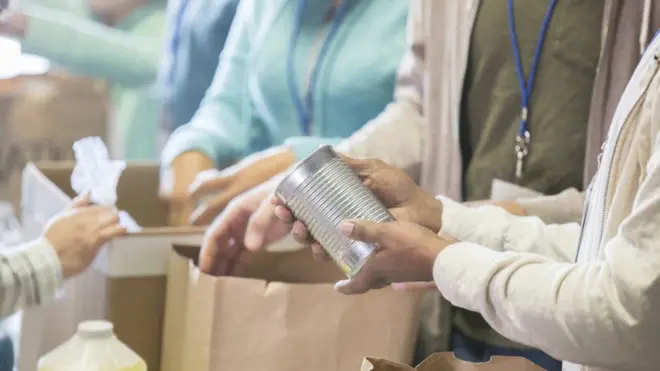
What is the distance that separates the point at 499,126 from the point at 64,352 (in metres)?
0.69

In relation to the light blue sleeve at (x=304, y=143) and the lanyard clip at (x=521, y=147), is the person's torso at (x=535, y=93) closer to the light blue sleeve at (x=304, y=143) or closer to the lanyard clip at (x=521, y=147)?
the lanyard clip at (x=521, y=147)

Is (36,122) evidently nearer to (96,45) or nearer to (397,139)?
(96,45)

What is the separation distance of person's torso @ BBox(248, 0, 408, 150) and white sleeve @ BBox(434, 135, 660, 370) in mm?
760

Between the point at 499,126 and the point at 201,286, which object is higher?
the point at 499,126

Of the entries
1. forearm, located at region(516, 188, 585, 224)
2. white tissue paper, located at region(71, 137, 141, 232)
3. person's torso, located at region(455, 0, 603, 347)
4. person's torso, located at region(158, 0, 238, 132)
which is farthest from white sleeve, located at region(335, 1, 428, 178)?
person's torso, located at region(158, 0, 238, 132)

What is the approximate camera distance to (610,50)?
3.40 feet

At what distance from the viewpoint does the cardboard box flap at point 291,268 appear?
1.12m

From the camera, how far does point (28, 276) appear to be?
38.1 inches

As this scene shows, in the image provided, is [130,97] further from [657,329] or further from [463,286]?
[657,329]

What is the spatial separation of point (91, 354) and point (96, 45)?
3.21ft

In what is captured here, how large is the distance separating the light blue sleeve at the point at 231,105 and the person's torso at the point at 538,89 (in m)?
0.63

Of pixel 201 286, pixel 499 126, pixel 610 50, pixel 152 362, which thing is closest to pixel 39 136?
pixel 152 362

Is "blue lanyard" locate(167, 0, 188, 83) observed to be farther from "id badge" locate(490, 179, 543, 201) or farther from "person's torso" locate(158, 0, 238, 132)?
"id badge" locate(490, 179, 543, 201)

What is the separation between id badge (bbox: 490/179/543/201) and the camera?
3.63 feet
